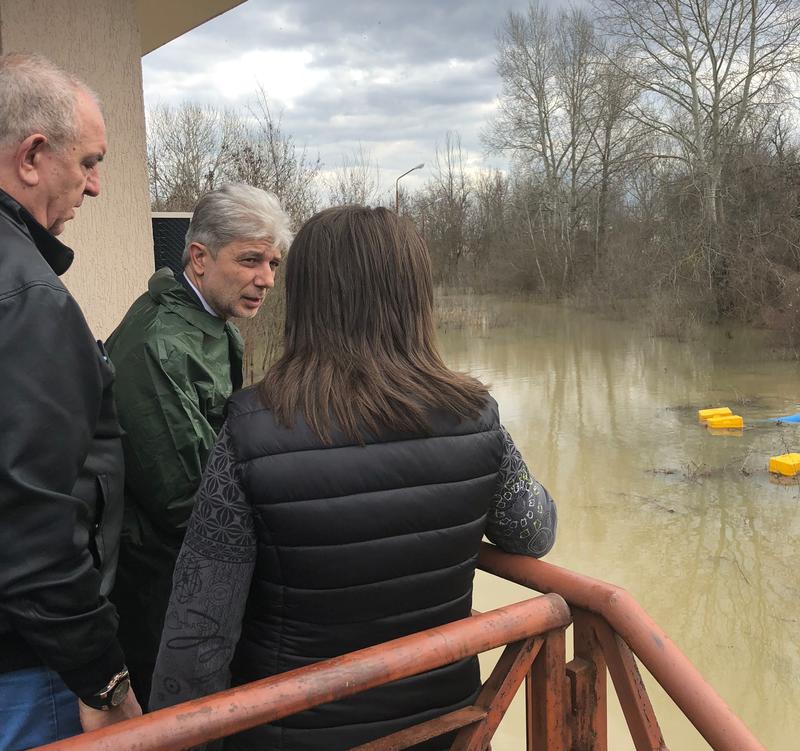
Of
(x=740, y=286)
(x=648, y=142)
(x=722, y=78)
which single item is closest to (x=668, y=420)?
(x=740, y=286)

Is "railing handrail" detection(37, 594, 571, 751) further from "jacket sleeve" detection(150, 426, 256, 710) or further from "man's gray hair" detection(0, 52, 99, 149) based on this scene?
"man's gray hair" detection(0, 52, 99, 149)

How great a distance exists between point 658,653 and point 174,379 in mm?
1166

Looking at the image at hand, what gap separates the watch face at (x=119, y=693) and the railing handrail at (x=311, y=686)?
221mm

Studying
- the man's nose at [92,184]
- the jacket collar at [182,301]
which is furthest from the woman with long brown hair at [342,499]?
the jacket collar at [182,301]

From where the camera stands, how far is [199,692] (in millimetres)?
1304

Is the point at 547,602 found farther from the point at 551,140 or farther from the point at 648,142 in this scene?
the point at 551,140

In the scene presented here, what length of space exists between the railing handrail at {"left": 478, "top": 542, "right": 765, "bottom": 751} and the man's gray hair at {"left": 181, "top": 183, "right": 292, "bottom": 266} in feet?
3.67

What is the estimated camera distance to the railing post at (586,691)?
1.43 meters

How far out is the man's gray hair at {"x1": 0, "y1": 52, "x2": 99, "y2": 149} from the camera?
3.96 feet

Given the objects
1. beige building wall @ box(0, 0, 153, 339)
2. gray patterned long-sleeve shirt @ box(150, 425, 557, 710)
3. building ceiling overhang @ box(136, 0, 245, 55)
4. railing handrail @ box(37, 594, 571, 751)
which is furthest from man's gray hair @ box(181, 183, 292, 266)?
building ceiling overhang @ box(136, 0, 245, 55)

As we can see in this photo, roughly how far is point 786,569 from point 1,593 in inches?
232

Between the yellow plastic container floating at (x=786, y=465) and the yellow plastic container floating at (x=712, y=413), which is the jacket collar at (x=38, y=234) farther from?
the yellow plastic container floating at (x=712, y=413)

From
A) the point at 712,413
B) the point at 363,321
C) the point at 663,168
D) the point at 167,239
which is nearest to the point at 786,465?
the point at 712,413

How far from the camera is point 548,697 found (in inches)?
55.1
